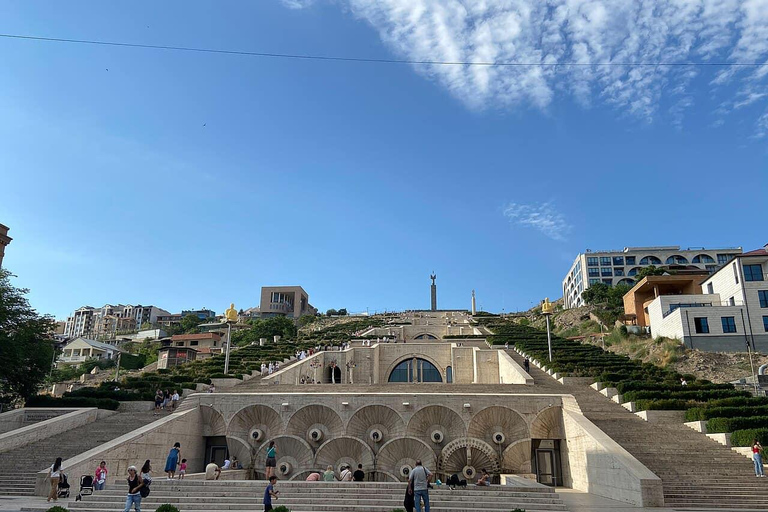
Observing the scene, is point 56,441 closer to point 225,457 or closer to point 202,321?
point 225,457

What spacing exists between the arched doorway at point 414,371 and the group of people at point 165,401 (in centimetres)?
1955

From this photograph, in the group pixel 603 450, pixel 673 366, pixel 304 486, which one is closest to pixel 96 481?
pixel 304 486

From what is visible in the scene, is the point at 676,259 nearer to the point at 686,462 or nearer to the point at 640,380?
the point at 640,380

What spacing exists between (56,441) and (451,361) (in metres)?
26.4

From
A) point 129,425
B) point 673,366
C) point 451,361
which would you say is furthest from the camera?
point 451,361

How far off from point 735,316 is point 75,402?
40851 mm

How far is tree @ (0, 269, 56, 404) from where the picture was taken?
975 inches

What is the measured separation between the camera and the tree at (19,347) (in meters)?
24.8

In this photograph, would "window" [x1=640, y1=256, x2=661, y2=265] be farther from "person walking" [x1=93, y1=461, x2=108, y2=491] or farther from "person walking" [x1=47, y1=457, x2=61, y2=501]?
"person walking" [x1=47, y1=457, x2=61, y2=501]

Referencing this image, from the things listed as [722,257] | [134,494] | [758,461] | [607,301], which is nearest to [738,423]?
[758,461]

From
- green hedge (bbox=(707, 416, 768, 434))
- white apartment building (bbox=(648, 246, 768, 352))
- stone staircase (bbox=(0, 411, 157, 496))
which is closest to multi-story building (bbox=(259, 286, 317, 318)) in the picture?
white apartment building (bbox=(648, 246, 768, 352))

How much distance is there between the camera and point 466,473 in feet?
63.2

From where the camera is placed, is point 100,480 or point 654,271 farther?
point 654,271

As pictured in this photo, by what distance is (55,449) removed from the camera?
1844 cm
